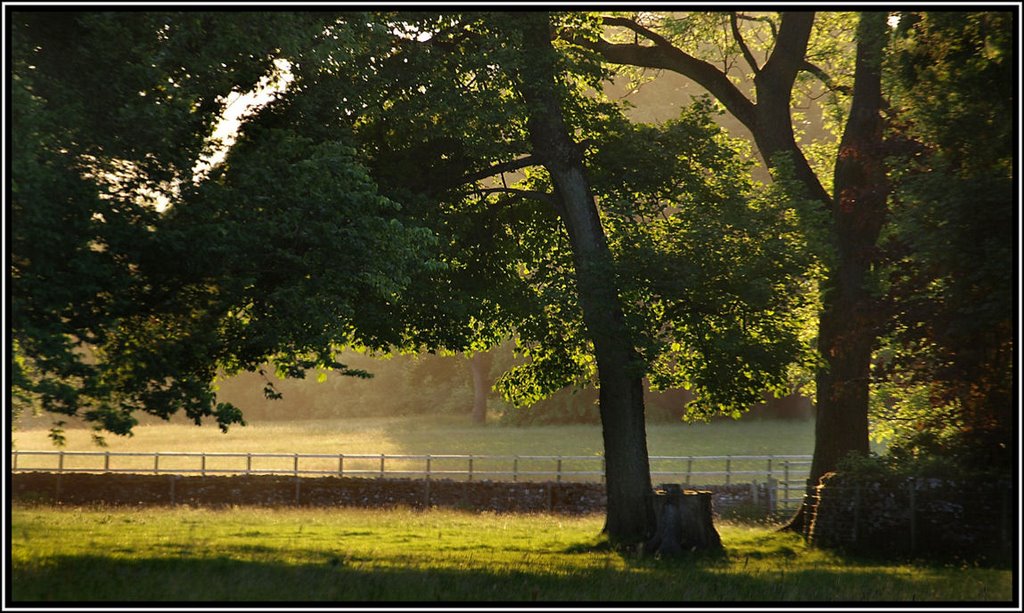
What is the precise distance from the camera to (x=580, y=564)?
15.9 meters

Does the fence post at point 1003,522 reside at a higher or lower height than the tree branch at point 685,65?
lower

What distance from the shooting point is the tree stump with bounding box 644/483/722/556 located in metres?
18.9

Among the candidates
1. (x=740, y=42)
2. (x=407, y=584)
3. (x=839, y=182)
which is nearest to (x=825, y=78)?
(x=740, y=42)

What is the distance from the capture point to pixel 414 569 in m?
14.0

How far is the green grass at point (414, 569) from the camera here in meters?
11.6

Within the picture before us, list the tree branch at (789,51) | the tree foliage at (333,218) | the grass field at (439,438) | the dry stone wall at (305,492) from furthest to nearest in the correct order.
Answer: the grass field at (439,438), the dry stone wall at (305,492), the tree branch at (789,51), the tree foliage at (333,218)

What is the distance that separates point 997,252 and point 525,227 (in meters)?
10.0

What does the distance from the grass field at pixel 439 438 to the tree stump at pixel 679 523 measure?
29805 mm

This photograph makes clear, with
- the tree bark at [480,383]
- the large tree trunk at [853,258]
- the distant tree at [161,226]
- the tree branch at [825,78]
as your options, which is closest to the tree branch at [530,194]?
the large tree trunk at [853,258]

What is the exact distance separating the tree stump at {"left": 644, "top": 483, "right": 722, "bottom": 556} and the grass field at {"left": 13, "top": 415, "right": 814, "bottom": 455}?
29.8 m

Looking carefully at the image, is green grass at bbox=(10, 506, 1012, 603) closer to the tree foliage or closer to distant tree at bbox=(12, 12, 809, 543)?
distant tree at bbox=(12, 12, 809, 543)

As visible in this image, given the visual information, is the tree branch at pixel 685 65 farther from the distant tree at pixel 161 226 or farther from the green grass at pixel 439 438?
the green grass at pixel 439 438

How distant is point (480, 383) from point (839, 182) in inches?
1897

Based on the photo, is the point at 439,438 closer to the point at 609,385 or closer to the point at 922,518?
the point at 609,385
